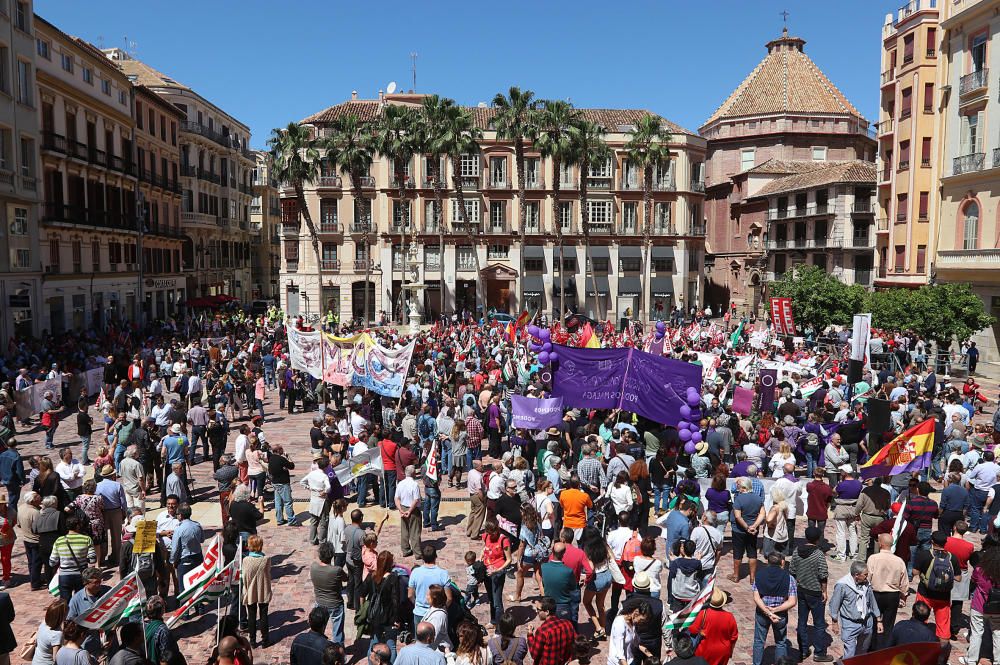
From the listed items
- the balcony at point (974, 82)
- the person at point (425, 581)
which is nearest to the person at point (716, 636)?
the person at point (425, 581)

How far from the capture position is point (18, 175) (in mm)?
32688

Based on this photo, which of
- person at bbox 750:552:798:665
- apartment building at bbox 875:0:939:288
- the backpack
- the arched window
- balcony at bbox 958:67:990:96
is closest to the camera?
person at bbox 750:552:798:665

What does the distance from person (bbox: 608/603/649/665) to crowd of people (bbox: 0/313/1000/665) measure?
20 millimetres

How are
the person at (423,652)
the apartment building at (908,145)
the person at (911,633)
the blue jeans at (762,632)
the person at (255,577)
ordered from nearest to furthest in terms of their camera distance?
the person at (423,652) < the person at (911,633) < the blue jeans at (762,632) < the person at (255,577) < the apartment building at (908,145)

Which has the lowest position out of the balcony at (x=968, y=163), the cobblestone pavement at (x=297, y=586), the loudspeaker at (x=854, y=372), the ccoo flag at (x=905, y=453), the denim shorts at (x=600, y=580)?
the cobblestone pavement at (x=297, y=586)

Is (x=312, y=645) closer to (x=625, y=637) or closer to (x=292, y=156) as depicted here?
(x=625, y=637)

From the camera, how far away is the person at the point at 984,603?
8.59 metres

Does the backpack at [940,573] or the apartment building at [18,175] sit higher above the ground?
the apartment building at [18,175]

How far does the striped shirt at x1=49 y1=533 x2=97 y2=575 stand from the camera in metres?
9.57

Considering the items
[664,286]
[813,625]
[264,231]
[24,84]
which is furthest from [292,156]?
[813,625]

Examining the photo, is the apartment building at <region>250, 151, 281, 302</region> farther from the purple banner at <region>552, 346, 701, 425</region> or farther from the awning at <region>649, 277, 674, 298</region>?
the purple banner at <region>552, 346, 701, 425</region>

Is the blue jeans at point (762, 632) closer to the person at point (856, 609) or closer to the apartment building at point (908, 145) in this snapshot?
the person at point (856, 609)

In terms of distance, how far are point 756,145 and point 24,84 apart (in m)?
54.6

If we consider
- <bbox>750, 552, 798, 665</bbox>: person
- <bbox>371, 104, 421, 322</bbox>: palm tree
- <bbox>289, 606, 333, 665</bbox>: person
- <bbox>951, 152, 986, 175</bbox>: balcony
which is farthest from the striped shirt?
<bbox>371, 104, 421, 322</bbox>: palm tree
